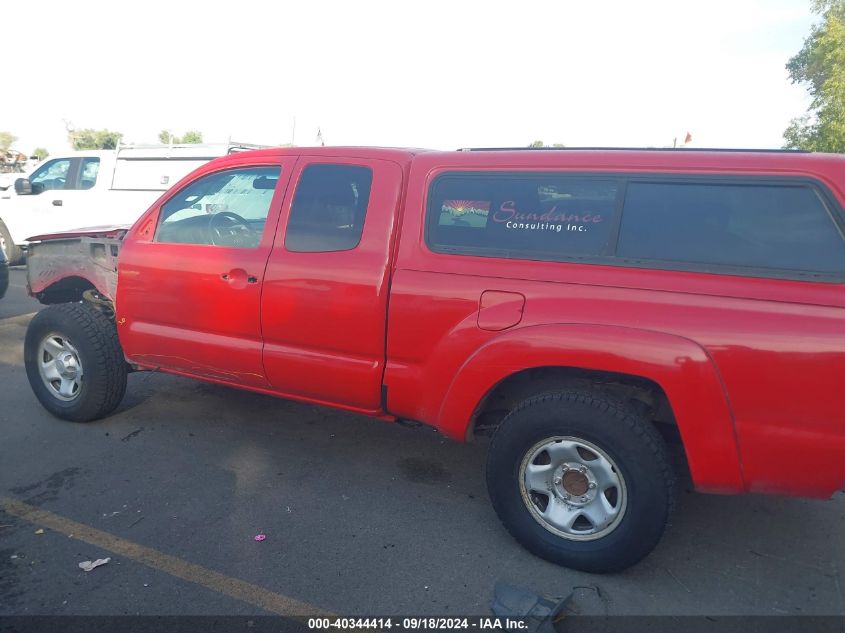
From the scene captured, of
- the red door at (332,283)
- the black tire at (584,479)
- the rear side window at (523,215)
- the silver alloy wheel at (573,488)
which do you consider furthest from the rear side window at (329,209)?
the silver alloy wheel at (573,488)

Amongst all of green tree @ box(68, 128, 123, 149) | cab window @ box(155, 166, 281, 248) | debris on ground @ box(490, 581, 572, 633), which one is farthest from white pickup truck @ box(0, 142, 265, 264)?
green tree @ box(68, 128, 123, 149)

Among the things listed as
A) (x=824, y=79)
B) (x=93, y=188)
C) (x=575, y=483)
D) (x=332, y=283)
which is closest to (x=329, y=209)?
(x=332, y=283)

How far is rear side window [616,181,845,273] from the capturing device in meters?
2.28

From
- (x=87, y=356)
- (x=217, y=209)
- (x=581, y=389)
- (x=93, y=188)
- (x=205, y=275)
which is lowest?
(x=87, y=356)

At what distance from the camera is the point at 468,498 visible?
10.9 ft

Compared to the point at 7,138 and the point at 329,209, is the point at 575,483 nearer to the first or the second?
the point at 329,209

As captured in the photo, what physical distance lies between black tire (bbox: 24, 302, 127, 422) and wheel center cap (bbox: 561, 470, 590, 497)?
3.09 m

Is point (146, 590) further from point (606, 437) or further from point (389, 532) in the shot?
point (606, 437)

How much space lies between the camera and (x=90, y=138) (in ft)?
128

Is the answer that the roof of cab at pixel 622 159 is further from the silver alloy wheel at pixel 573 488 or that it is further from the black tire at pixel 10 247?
the black tire at pixel 10 247

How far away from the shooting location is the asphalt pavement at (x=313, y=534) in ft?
8.23

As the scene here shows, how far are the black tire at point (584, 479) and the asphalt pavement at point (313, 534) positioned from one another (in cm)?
13

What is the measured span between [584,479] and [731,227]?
126 centimetres

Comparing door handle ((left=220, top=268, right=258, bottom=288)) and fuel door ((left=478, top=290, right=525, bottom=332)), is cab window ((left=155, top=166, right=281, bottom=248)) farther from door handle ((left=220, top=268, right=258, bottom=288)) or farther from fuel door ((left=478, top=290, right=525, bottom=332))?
fuel door ((left=478, top=290, right=525, bottom=332))
